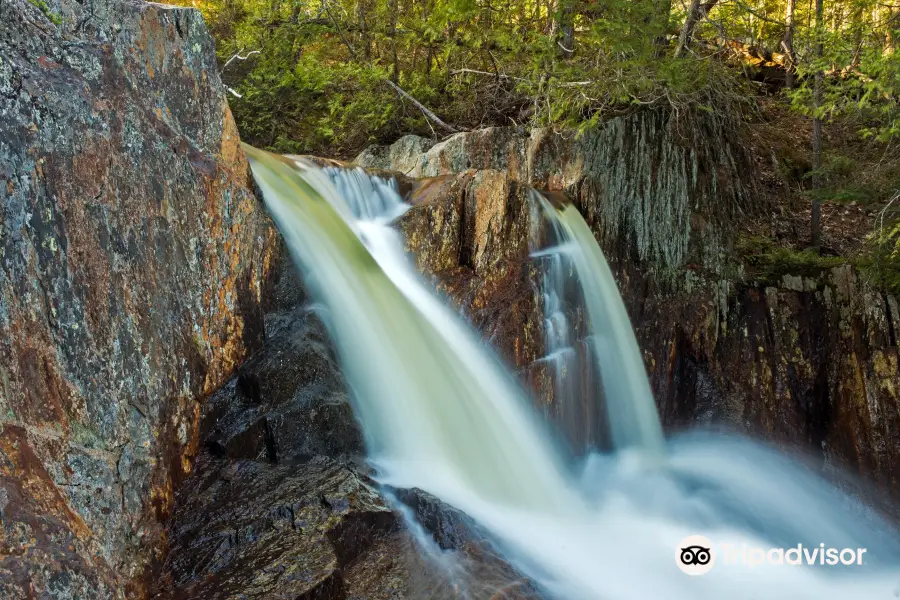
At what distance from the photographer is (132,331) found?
11.9ft

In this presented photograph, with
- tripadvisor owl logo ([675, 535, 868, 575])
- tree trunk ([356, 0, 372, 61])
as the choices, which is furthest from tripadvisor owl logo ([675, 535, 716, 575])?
tree trunk ([356, 0, 372, 61])

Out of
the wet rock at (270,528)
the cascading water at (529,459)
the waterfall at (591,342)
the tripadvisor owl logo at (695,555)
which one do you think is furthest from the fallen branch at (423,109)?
the wet rock at (270,528)

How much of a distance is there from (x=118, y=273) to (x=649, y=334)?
661 cm

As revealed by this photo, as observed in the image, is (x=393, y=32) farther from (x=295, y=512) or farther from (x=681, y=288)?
(x=295, y=512)

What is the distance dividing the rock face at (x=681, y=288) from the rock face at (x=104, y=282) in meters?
2.88

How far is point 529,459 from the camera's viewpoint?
5.96m

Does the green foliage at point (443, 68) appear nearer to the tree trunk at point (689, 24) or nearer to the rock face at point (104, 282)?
the tree trunk at point (689, 24)

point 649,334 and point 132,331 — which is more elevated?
point 132,331

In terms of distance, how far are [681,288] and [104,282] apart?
23.4 ft

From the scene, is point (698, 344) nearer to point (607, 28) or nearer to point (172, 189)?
point (607, 28)

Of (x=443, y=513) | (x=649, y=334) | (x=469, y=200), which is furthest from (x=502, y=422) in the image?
(x=649, y=334)

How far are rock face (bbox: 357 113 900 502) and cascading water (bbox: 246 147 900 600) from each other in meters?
0.45

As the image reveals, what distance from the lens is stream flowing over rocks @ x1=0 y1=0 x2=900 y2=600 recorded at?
2.98m

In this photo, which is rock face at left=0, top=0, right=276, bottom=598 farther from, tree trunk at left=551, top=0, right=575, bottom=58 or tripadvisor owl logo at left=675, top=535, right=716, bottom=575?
tree trunk at left=551, top=0, right=575, bottom=58
